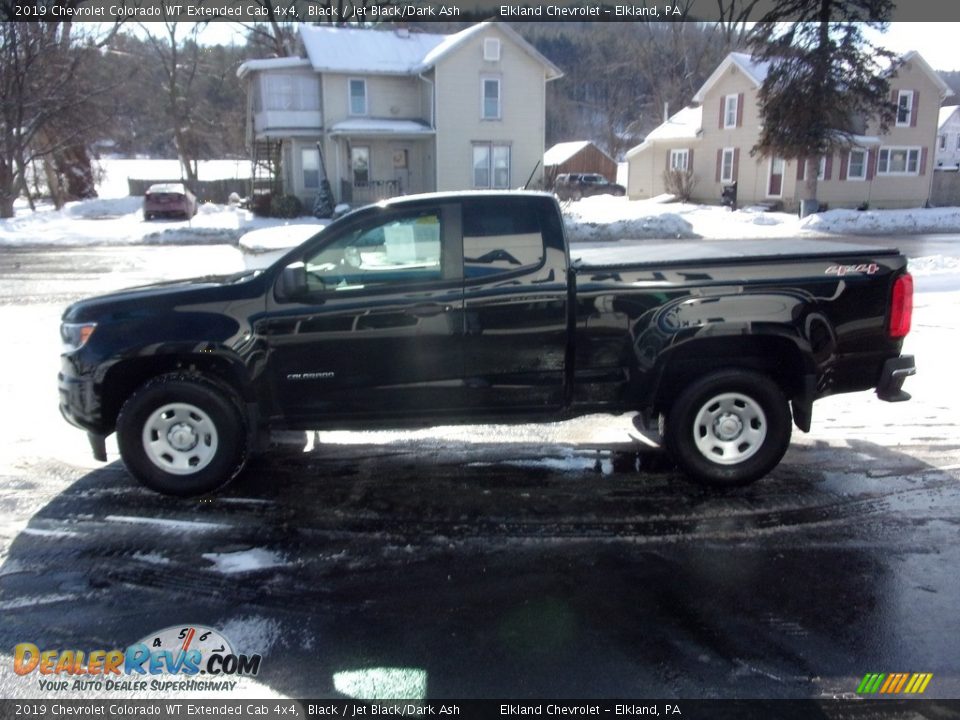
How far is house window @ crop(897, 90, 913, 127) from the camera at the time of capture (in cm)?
3928

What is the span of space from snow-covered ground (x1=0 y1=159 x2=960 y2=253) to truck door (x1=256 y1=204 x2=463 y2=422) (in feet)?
48.1

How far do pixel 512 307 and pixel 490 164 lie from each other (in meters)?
33.0

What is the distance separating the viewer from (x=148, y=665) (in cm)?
351

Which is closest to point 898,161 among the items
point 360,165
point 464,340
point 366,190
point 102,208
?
point 366,190

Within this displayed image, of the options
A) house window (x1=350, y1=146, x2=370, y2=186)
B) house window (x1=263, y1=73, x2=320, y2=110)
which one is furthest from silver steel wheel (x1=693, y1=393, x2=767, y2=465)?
house window (x1=263, y1=73, x2=320, y2=110)

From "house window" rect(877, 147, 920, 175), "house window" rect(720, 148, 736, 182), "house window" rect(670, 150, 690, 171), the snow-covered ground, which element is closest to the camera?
the snow-covered ground

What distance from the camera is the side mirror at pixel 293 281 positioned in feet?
16.4

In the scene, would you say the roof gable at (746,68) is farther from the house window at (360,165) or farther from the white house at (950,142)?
the white house at (950,142)

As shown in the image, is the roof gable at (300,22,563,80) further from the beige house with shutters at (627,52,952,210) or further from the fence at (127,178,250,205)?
the fence at (127,178,250,205)

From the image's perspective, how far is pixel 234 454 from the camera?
5258mm

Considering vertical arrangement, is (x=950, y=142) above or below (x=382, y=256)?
above

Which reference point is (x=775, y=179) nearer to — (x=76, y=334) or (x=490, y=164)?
(x=490, y=164)

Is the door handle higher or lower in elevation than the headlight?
higher

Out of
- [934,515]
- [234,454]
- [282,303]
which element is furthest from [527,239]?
[934,515]
